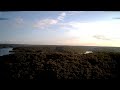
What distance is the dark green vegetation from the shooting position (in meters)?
2.85

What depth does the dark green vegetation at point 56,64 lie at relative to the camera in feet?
9.36

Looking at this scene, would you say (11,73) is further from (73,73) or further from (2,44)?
(73,73)

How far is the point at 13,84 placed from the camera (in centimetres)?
261

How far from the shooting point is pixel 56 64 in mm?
3479

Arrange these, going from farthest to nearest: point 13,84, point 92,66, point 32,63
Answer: point 92,66 < point 32,63 < point 13,84

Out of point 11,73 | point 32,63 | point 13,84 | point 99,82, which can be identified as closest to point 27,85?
point 13,84
